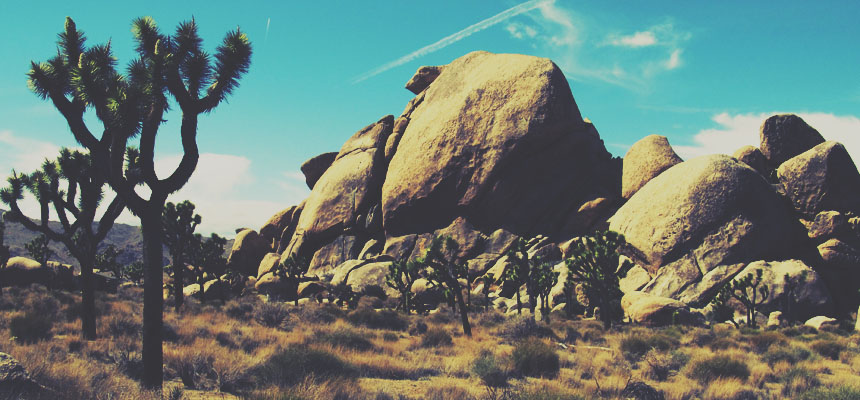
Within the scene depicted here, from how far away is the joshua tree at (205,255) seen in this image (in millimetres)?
32938

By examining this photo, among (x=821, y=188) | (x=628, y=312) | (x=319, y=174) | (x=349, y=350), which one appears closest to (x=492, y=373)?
(x=349, y=350)

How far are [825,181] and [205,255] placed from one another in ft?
165

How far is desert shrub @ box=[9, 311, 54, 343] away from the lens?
1217 cm

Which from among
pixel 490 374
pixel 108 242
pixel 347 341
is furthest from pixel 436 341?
pixel 108 242

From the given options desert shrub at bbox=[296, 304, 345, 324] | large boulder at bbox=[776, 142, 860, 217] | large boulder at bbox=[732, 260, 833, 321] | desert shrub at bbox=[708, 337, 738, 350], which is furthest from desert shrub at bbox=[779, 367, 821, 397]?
large boulder at bbox=[776, 142, 860, 217]

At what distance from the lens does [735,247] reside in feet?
122

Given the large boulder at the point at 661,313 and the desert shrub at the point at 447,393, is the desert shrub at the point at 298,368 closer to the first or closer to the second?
the desert shrub at the point at 447,393

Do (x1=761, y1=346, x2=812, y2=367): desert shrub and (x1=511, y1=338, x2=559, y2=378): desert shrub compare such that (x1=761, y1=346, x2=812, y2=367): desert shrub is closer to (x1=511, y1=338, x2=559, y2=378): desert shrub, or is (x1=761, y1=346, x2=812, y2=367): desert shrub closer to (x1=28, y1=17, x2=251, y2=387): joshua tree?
(x1=511, y1=338, x2=559, y2=378): desert shrub

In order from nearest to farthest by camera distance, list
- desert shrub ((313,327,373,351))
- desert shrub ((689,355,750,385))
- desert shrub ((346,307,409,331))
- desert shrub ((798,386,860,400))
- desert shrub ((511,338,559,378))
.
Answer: desert shrub ((798,386,860,400)) → desert shrub ((689,355,750,385)) → desert shrub ((511,338,559,378)) → desert shrub ((313,327,373,351)) → desert shrub ((346,307,409,331))

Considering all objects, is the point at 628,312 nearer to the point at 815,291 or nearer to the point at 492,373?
the point at 815,291

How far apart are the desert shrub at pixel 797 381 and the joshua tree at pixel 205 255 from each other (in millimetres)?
31864

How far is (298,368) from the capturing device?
9812 millimetres

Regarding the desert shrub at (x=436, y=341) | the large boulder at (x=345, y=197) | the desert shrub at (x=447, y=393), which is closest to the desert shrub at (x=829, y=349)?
the desert shrub at (x=436, y=341)

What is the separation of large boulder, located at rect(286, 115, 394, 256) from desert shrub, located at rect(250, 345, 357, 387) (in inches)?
1752
